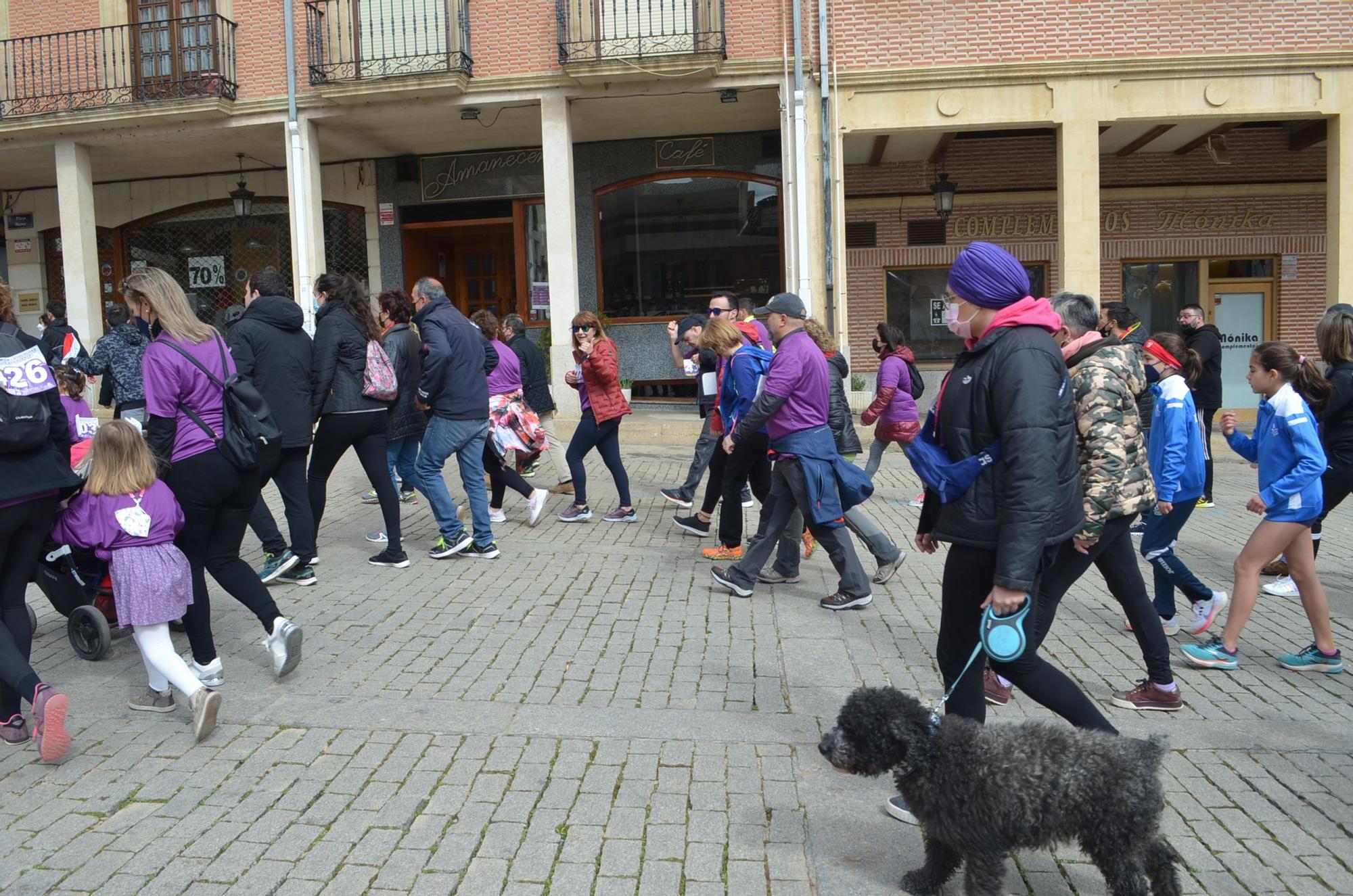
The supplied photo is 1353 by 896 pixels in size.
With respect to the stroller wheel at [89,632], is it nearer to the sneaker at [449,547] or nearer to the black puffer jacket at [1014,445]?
the sneaker at [449,547]

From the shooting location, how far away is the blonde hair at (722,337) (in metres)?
7.30

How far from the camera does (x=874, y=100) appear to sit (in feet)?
50.1

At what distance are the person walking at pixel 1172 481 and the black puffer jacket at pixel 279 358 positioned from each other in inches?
189

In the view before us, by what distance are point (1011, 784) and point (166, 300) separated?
13.3 ft

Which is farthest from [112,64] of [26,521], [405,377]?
[26,521]

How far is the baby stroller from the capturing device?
5230 millimetres

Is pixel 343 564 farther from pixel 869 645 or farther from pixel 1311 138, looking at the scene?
pixel 1311 138

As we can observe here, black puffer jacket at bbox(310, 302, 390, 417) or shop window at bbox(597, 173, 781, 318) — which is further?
Answer: shop window at bbox(597, 173, 781, 318)

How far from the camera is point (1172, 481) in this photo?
533 cm

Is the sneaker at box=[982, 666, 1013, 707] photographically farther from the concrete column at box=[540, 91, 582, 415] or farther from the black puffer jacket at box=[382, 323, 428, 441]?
the concrete column at box=[540, 91, 582, 415]

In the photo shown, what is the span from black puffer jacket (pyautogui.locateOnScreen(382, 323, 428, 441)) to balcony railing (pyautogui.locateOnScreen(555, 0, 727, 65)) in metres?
8.50

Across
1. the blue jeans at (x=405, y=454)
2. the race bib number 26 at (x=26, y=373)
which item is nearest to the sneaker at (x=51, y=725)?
the race bib number 26 at (x=26, y=373)

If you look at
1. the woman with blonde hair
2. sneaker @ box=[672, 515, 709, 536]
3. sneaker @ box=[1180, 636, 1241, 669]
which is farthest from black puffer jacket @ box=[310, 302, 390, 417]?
sneaker @ box=[1180, 636, 1241, 669]

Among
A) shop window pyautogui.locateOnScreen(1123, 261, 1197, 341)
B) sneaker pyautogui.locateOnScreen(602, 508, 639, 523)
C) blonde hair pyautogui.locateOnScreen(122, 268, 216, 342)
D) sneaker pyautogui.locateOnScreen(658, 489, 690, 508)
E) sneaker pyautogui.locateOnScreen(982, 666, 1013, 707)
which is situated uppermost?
shop window pyautogui.locateOnScreen(1123, 261, 1197, 341)
